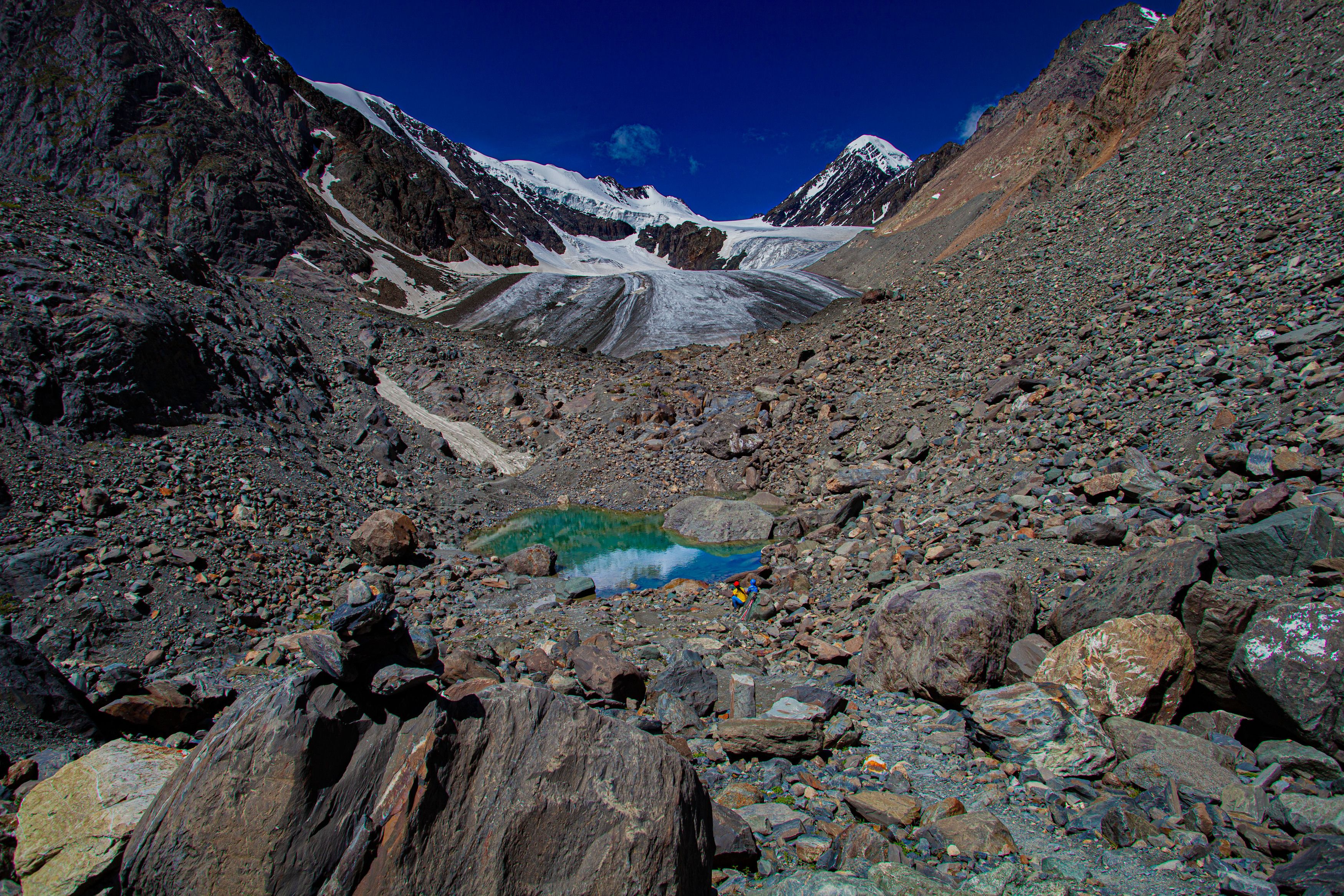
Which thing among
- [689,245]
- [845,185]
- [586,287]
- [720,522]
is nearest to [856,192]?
[845,185]

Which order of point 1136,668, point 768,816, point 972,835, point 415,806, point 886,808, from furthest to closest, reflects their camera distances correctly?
point 1136,668 < point 768,816 < point 886,808 < point 972,835 < point 415,806

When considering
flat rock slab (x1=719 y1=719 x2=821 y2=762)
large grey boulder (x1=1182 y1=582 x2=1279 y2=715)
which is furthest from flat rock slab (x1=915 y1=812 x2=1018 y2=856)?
large grey boulder (x1=1182 y1=582 x2=1279 y2=715)

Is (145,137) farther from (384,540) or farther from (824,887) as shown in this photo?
(824,887)

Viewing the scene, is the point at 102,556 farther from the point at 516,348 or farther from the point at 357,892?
the point at 516,348

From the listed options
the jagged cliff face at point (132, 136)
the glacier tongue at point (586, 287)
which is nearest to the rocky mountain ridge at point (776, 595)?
the glacier tongue at point (586, 287)

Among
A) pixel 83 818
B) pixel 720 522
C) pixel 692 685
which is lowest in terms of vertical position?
pixel 692 685

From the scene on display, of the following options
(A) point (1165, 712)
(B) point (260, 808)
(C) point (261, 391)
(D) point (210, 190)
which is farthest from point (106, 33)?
(A) point (1165, 712)

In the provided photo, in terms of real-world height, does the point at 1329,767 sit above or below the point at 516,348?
below
